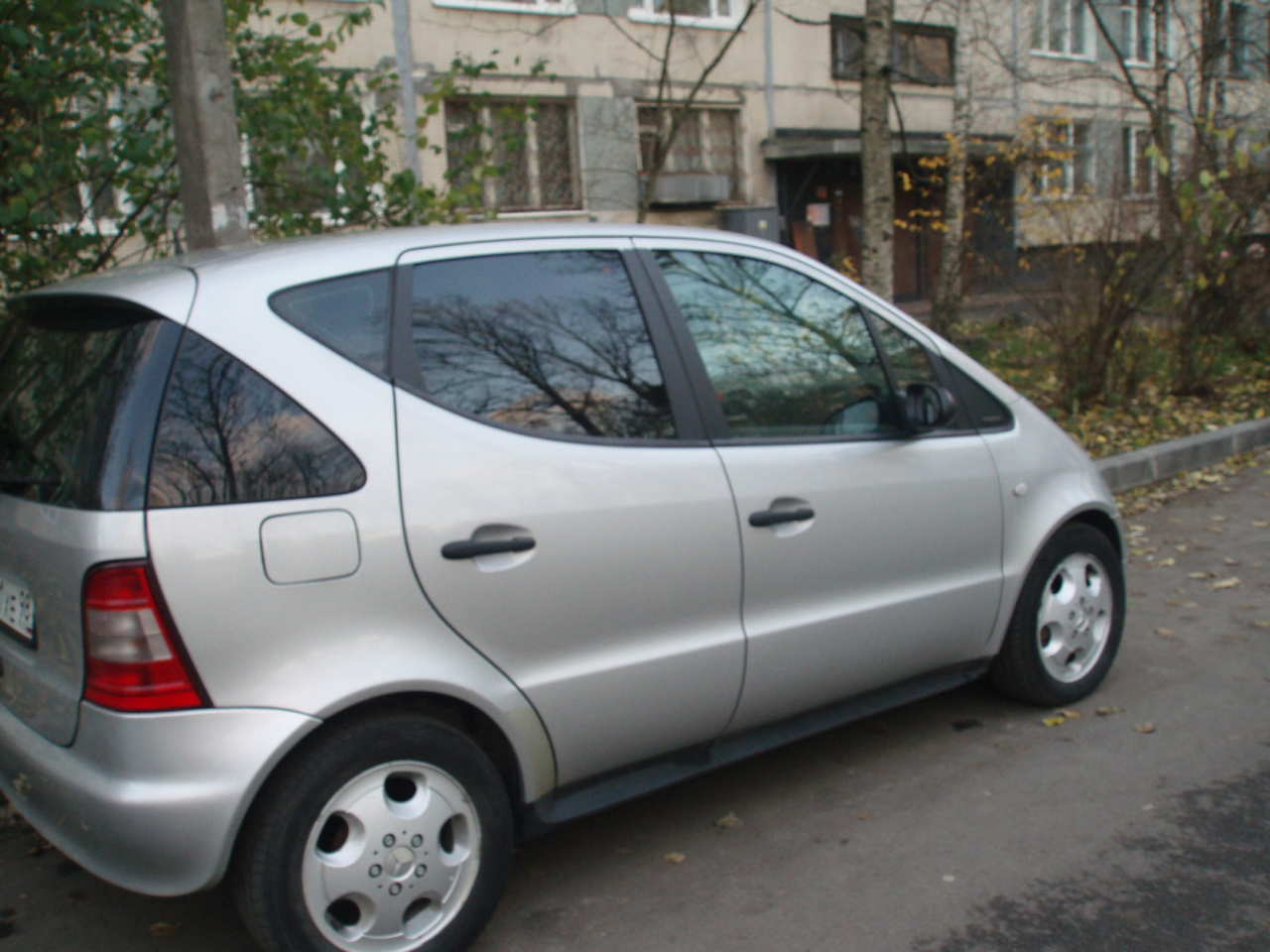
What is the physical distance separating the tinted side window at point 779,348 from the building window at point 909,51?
17.7 metres

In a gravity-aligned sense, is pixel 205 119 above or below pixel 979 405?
above

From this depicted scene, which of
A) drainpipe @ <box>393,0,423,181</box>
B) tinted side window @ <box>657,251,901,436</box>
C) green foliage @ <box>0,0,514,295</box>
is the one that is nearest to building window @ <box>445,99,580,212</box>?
drainpipe @ <box>393,0,423,181</box>

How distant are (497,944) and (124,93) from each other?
4836 mm

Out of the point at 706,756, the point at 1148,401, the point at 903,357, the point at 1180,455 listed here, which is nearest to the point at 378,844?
the point at 706,756

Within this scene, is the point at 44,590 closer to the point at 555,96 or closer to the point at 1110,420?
the point at 1110,420

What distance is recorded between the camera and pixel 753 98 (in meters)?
19.9

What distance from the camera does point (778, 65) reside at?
20016 mm

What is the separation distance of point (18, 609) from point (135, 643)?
0.51 metres

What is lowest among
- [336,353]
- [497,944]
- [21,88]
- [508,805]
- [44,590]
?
[497,944]

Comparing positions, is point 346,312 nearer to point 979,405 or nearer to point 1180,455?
point 979,405

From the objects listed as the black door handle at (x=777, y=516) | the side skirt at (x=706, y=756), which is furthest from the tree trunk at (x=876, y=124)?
the black door handle at (x=777, y=516)

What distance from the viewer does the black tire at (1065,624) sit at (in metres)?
4.22

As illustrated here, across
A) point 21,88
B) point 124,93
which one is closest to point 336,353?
point 21,88

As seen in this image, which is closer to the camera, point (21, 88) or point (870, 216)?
point (21, 88)
